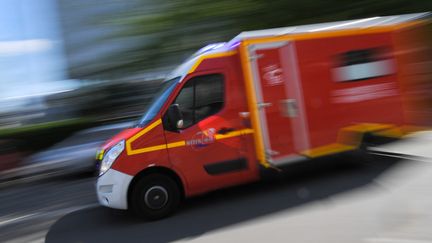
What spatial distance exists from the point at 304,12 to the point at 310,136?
5877mm

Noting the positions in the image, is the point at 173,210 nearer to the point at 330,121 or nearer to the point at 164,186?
the point at 164,186

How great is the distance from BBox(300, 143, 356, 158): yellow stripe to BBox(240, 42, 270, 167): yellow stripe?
0.72 metres

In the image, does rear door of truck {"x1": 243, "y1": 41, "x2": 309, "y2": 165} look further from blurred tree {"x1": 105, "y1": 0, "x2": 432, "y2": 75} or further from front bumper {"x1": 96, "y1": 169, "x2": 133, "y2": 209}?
blurred tree {"x1": 105, "y1": 0, "x2": 432, "y2": 75}

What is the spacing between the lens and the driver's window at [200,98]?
5.75m

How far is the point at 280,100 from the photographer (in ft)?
20.0

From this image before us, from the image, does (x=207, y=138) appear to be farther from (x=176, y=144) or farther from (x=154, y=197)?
(x=154, y=197)

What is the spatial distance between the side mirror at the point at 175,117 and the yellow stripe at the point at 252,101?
3.22ft

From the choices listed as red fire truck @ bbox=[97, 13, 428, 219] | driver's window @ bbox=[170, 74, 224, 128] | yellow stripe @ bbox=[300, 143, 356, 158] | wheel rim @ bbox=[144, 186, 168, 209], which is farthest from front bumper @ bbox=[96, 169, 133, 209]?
yellow stripe @ bbox=[300, 143, 356, 158]

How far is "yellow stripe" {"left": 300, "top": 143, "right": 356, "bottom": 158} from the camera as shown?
6.30m

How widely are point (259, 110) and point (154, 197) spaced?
1.82m

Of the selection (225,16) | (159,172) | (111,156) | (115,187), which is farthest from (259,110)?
(225,16)

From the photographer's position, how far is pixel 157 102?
19.5 ft

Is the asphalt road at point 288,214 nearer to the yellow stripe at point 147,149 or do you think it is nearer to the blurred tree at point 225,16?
the yellow stripe at point 147,149

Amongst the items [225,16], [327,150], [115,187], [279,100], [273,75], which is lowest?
[327,150]
